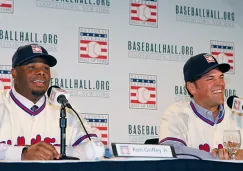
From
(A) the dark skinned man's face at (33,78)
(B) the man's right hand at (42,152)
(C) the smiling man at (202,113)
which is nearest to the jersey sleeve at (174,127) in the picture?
(C) the smiling man at (202,113)

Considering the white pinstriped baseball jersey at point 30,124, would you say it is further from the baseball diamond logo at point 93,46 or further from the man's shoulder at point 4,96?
the baseball diamond logo at point 93,46

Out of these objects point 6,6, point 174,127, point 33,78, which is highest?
point 6,6

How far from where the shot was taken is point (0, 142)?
178 inches

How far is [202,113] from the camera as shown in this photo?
5074 mm

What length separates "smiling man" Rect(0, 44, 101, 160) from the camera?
4673 mm

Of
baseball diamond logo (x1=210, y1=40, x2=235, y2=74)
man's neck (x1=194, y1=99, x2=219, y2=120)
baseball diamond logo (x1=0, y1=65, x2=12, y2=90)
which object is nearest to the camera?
man's neck (x1=194, y1=99, x2=219, y2=120)

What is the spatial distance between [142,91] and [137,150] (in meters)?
2.56

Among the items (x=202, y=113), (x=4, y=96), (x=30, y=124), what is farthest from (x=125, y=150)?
(x=202, y=113)

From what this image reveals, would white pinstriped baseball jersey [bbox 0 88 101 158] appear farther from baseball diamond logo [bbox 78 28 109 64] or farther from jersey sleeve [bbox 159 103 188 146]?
baseball diamond logo [bbox 78 28 109 64]

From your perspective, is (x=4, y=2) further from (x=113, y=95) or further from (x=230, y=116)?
(x=230, y=116)

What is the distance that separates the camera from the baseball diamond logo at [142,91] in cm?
596

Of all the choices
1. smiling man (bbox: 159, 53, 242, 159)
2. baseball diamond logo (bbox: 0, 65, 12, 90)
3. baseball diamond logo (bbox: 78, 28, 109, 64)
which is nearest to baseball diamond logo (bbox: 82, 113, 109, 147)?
baseball diamond logo (bbox: 78, 28, 109, 64)

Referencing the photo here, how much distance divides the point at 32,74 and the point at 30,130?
1.26ft

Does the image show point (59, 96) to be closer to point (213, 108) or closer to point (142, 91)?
point (213, 108)
